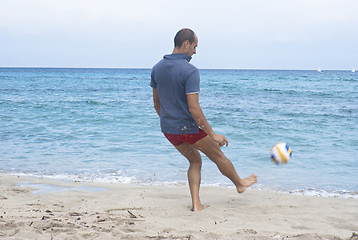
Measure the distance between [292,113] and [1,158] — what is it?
1040cm

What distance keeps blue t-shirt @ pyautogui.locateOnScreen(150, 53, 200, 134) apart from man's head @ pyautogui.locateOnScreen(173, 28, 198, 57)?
54 millimetres

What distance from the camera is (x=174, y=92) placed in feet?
12.5

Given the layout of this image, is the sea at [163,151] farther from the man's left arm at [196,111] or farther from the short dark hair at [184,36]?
the short dark hair at [184,36]

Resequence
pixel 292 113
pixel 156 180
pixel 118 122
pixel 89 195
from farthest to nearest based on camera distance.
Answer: pixel 292 113
pixel 118 122
pixel 156 180
pixel 89 195

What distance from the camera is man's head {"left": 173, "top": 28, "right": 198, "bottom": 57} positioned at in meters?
3.84

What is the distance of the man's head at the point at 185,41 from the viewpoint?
3838mm

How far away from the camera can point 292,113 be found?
1452 cm

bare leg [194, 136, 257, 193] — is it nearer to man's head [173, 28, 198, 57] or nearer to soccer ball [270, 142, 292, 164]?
soccer ball [270, 142, 292, 164]

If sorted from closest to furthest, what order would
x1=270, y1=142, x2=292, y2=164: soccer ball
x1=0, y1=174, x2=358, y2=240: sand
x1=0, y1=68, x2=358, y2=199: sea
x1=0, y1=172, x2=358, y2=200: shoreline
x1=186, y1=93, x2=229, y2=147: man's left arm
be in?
x1=0, y1=174, x2=358, y2=240: sand → x1=186, y1=93, x2=229, y2=147: man's left arm → x1=270, y1=142, x2=292, y2=164: soccer ball → x1=0, y1=172, x2=358, y2=200: shoreline → x1=0, y1=68, x2=358, y2=199: sea

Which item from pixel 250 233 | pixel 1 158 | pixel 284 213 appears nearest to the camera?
pixel 250 233

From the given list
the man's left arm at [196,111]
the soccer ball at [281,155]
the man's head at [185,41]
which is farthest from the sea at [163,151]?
the man's head at [185,41]

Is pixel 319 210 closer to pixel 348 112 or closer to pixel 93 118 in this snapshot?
pixel 93 118

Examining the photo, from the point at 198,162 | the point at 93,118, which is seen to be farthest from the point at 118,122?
the point at 198,162

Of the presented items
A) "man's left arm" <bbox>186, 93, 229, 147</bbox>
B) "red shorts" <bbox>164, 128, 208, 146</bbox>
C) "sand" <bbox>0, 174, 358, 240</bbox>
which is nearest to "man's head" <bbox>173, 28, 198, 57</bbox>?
"man's left arm" <bbox>186, 93, 229, 147</bbox>
